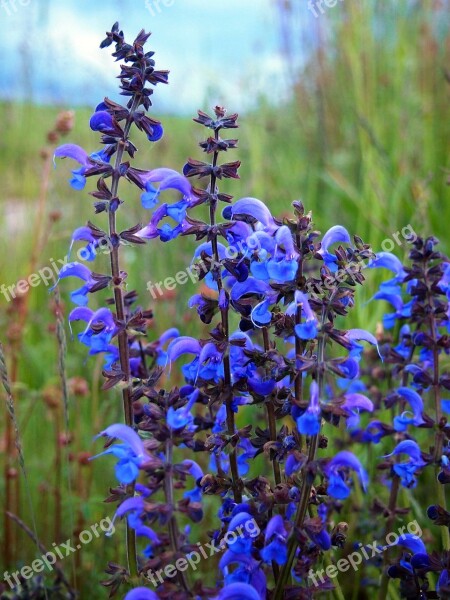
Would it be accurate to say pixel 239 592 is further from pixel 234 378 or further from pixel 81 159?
pixel 81 159

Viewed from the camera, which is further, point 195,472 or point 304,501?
point 195,472

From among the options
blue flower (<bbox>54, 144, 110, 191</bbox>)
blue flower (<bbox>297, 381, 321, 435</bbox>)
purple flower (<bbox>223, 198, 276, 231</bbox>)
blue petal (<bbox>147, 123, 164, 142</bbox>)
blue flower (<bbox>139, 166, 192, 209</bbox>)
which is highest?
blue petal (<bbox>147, 123, 164, 142</bbox>)

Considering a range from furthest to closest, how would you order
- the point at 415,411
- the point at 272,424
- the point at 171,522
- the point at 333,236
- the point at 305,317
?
the point at 415,411
the point at 333,236
the point at 272,424
the point at 305,317
the point at 171,522

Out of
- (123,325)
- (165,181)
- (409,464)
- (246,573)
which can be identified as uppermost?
(165,181)

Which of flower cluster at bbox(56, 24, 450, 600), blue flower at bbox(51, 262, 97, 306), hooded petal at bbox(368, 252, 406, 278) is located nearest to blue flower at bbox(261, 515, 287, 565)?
flower cluster at bbox(56, 24, 450, 600)

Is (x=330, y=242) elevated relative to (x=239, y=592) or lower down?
elevated

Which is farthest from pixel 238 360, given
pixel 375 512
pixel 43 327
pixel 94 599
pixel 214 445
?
pixel 43 327

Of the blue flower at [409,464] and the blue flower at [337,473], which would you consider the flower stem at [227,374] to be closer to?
the blue flower at [337,473]

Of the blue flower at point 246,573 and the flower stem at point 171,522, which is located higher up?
the flower stem at point 171,522

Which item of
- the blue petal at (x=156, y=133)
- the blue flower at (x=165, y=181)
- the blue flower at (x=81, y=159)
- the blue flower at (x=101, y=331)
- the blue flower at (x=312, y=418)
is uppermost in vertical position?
the blue petal at (x=156, y=133)

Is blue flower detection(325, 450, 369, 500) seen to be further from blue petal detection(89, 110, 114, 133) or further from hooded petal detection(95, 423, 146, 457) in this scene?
blue petal detection(89, 110, 114, 133)

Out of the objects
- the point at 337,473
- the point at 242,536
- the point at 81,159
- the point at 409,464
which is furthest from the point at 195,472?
the point at 81,159

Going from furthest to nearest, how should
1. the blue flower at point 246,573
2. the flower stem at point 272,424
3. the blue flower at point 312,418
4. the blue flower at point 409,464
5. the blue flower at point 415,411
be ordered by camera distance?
1. the blue flower at point 415,411
2. the blue flower at point 409,464
3. the flower stem at point 272,424
4. the blue flower at point 246,573
5. the blue flower at point 312,418

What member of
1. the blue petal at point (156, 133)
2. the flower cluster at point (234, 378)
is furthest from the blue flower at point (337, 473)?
the blue petal at point (156, 133)
